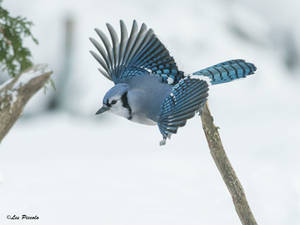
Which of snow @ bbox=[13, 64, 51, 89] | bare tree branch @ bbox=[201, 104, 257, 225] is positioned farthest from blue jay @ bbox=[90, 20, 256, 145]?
snow @ bbox=[13, 64, 51, 89]

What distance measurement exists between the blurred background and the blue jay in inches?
7.5

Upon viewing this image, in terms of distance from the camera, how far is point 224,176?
8.74ft

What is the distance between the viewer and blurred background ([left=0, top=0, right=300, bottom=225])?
3.65 m

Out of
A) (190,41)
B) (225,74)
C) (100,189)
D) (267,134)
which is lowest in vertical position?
(100,189)

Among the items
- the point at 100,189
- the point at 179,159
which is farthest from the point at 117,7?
the point at 100,189

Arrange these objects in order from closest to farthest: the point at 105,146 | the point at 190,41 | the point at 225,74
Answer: the point at 225,74 → the point at 105,146 → the point at 190,41

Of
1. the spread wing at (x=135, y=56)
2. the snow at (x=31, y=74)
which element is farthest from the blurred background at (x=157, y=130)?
the snow at (x=31, y=74)

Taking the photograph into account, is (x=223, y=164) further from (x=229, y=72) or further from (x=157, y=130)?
(x=157, y=130)

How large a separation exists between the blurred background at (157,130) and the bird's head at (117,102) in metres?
0.48

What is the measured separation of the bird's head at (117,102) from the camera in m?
2.38

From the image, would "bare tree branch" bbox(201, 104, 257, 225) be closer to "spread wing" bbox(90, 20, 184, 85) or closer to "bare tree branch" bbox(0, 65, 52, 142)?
"spread wing" bbox(90, 20, 184, 85)

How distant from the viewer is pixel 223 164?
104 inches

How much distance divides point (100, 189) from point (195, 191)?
689 millimetres

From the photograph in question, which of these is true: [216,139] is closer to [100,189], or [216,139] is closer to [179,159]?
[100,189]
